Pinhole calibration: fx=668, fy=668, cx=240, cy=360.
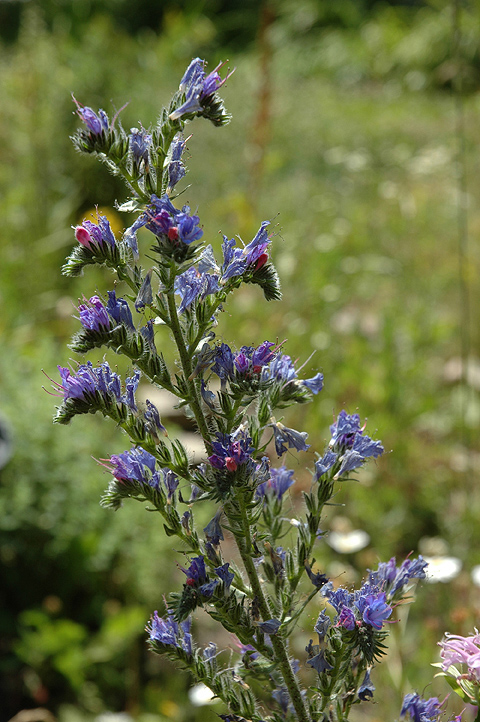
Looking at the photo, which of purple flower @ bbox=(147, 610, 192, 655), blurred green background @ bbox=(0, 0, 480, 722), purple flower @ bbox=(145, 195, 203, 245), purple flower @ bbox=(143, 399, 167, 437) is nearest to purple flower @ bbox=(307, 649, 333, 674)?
purple flower @ bbox=(147, 610, 192, 655)

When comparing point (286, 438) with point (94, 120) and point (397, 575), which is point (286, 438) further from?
point (94, 120)

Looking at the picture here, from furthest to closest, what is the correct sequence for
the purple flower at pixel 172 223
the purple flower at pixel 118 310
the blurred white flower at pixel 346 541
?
the blurred white flower at pixel 346 541 → the purple flower at pixel 118 310 → the purple flower at pixel 172 223

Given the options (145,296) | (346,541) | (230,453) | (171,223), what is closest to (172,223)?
(171,223)

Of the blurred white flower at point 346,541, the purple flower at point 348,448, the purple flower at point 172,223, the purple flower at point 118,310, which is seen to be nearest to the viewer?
the purple flower at point 172,223

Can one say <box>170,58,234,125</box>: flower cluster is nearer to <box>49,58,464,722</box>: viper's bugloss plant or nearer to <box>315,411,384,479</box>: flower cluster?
<box>49,58,464,722</box>: viper's bugloss plant

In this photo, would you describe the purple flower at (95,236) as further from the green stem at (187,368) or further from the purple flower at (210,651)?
the purple flower at (210,651)

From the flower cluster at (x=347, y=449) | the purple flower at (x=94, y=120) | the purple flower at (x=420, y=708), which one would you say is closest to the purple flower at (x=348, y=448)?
the flower cluster at (x=347, y=449)
